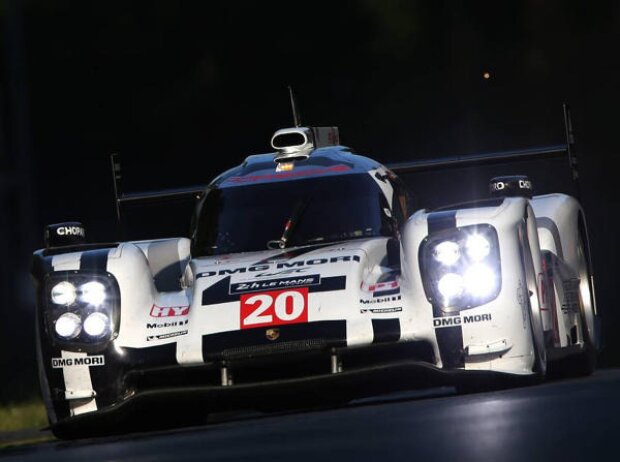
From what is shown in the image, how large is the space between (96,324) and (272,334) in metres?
0.85

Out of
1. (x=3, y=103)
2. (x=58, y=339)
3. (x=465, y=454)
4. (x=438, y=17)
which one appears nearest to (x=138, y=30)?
(x=3, y=103)

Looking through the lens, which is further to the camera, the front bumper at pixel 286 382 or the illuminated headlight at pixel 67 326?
the illuminated headlight at pixel 67 326

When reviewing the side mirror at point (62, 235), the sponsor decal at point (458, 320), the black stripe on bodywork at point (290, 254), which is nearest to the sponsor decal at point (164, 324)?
the black stripe on bodywork at point (290, 254)

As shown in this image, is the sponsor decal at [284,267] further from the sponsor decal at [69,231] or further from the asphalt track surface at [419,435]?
the sponsor decal at [69,231]

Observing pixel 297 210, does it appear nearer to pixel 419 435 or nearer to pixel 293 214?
pixel 293 214

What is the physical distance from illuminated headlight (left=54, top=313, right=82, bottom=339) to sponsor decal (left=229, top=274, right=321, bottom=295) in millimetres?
691

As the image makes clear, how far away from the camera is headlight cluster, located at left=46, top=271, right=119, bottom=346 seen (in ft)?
30.4

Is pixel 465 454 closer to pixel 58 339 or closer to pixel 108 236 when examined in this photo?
pixel 58 339

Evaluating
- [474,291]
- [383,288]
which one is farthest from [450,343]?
[383,288]

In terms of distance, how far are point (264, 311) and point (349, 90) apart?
9.50m

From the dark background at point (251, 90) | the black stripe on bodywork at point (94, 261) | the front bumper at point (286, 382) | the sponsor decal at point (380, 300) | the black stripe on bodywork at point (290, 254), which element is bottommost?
the front bumper at point (286, 382)

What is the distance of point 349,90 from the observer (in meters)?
18.4

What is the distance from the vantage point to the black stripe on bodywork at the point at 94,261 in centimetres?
945

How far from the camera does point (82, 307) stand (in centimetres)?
935
